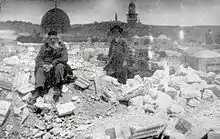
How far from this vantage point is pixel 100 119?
5266 mm

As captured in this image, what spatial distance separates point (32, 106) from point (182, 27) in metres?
33.4

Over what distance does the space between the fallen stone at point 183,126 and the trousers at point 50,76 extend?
311 centimetres

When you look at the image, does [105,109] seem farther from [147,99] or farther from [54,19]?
[54,19]

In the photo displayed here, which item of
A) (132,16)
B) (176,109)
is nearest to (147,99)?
(176,109)

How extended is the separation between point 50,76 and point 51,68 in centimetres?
24

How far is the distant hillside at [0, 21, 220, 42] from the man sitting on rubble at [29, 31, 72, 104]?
11.4m

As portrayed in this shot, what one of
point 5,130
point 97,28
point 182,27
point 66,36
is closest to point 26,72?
point 5,130

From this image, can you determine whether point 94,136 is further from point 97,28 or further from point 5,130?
point 97,28

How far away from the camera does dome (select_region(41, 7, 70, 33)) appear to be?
2016 centimetres

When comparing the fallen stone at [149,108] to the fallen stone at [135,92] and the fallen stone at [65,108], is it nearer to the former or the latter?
the fallen stone at [135,92]

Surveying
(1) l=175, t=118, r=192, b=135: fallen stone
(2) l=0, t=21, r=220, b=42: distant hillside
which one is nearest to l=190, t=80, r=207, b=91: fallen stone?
(1) l=175, t=118, r=192, b=135: fallen stone

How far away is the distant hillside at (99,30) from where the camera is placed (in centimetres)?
2295

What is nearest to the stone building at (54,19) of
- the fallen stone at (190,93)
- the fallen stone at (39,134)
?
the fallen stone at (190,93)

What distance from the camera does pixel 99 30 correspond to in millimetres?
26922
